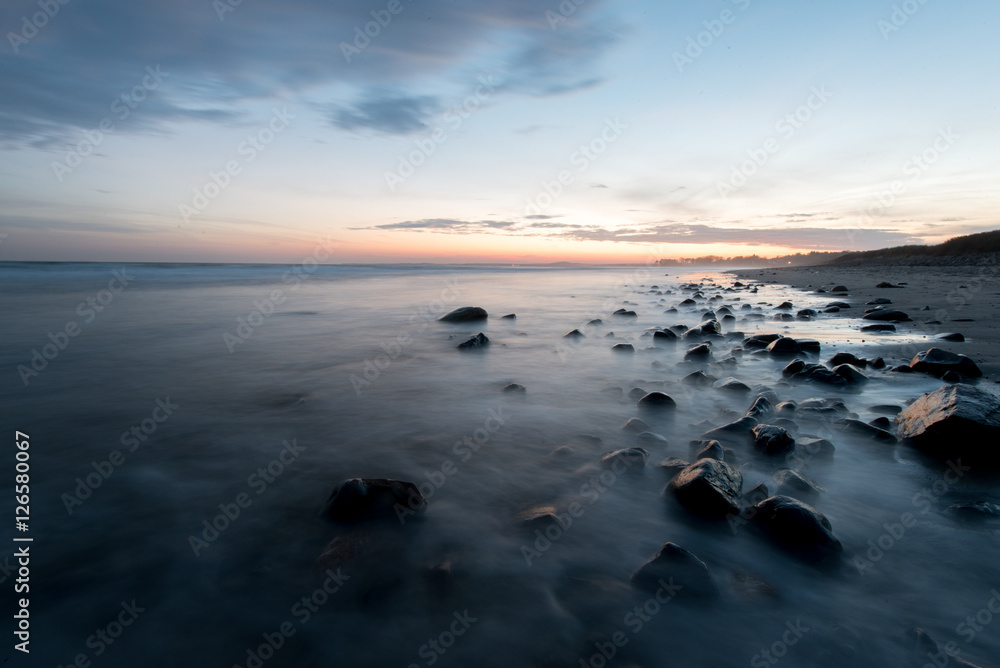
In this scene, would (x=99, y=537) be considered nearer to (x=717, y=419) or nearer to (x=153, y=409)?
(x=153, y=409)

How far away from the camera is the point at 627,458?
11.4ft

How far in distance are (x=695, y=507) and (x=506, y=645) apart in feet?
5.03

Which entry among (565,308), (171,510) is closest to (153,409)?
(171,510)

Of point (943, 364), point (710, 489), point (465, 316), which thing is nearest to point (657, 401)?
point (710, 489)

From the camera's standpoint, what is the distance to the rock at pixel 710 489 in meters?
2.75

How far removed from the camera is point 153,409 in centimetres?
462
